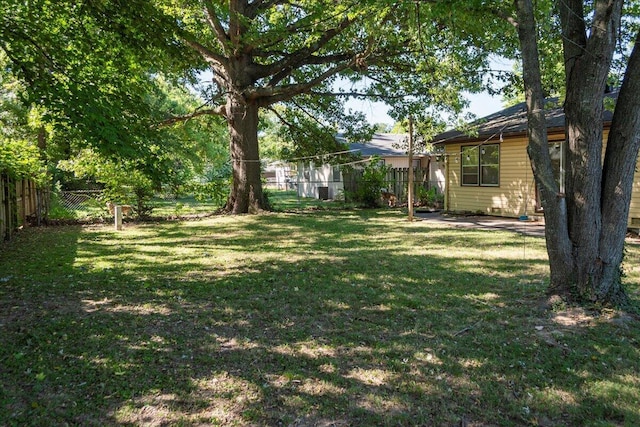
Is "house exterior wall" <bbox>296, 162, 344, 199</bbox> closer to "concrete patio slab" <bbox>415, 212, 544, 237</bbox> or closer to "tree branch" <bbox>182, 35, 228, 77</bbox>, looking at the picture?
"tree branch" <bbox>182, 35, 228, 77</bbox>

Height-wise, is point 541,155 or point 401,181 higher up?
point 401,181

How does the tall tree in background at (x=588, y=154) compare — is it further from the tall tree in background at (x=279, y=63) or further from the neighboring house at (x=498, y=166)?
the neighboring house at (x=498, y=166)

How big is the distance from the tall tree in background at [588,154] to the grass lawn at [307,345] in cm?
49

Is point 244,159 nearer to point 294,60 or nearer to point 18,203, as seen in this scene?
point 294,60

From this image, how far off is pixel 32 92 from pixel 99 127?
92 cm

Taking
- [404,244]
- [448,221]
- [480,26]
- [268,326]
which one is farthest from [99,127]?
[448,221]

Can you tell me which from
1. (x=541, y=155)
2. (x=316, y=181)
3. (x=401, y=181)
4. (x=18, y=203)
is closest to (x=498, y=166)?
(x=401, y=181)

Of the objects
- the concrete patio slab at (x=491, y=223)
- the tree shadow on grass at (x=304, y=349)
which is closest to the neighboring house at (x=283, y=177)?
the concrete patio slab at (x=491, y=223)

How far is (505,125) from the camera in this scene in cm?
1334

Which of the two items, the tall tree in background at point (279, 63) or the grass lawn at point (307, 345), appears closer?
the grass lawn at point (307, 345)

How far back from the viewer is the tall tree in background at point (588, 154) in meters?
4.32

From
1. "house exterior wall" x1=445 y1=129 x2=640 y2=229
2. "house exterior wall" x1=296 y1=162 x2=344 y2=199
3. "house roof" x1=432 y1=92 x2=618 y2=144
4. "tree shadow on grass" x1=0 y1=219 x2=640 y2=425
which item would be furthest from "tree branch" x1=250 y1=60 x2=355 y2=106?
"tree shadow on grass" x1=0 y1=219 x2=640 y2=425

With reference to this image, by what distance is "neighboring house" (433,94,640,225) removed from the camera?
12.8 metres

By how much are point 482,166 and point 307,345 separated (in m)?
12.5
